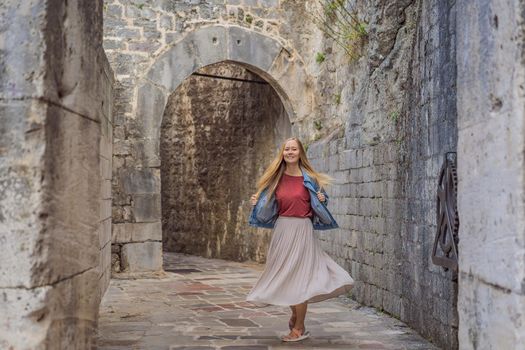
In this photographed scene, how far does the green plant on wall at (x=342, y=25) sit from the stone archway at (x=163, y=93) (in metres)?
1.00

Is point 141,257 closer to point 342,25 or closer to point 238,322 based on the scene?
point 238,322

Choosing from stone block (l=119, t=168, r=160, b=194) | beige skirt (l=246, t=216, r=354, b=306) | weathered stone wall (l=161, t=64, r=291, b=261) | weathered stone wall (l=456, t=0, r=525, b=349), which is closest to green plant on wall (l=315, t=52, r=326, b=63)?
weathered stone wall (l=161, t=64, r=291, b=261)

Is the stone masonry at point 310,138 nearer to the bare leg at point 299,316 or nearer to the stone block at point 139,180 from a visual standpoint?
the stone block at point 139,180

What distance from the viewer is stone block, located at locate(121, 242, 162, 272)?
31.6 ft

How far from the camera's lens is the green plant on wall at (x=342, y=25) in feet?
25.7

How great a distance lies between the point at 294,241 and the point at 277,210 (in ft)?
0.93

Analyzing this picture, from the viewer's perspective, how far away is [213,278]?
9867 mm

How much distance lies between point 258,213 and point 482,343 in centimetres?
258

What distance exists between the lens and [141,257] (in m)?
9.71

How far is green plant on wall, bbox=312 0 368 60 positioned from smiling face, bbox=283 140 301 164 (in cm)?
283

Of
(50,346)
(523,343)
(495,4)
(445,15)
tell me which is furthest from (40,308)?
(445,15)

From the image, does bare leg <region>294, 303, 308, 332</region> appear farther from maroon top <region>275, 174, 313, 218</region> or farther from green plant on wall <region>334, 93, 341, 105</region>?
green plant on wall <region>334, 93, 341, 105</region>

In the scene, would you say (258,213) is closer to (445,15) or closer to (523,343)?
(445,15)

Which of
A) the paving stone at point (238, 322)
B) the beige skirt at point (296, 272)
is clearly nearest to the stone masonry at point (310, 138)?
the beige skirt at point (296, 272)
